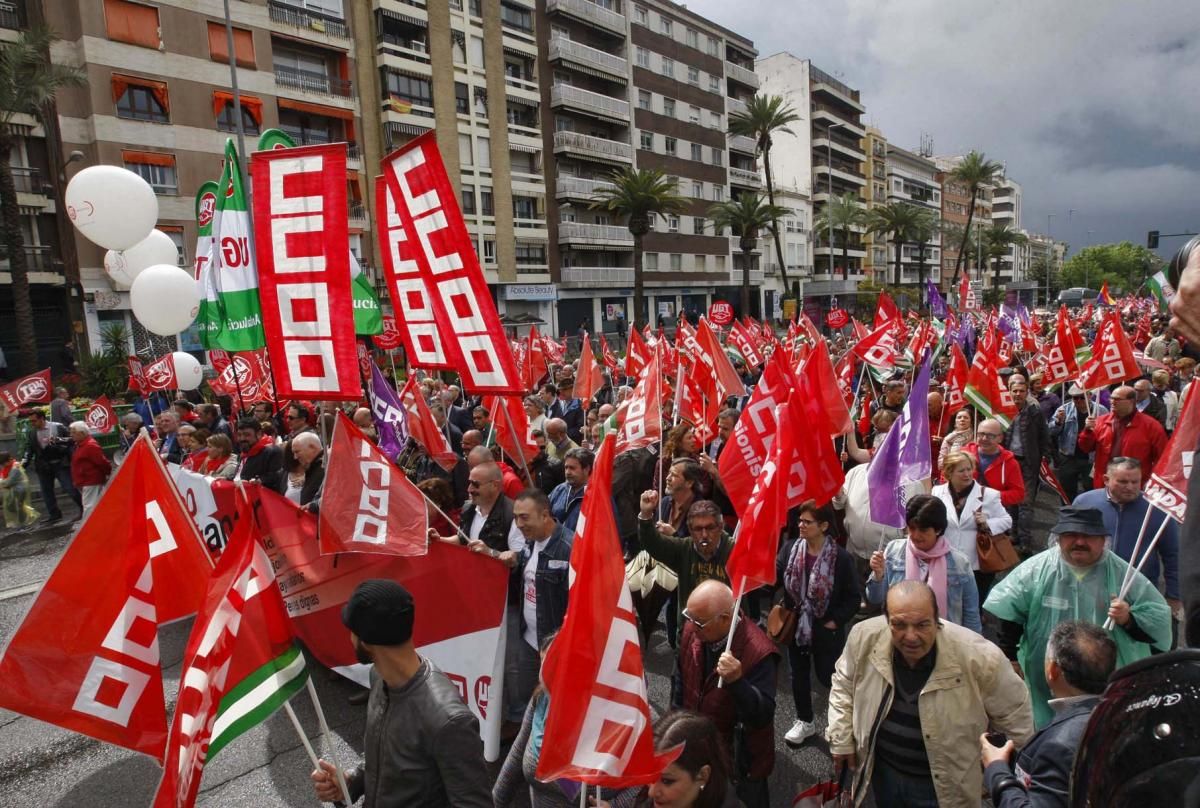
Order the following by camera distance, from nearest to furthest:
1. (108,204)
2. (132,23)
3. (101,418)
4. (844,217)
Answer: (108,204)
(101,418)
(132,23)
(844,217)

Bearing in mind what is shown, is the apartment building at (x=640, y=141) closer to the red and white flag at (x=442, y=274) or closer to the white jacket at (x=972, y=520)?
the red and white flag at (x=442, y=274)

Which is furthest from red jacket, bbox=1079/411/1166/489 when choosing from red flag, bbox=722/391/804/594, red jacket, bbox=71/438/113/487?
red jacket, bbox=71/438/113/487

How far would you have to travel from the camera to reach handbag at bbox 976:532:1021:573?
484 centimetres

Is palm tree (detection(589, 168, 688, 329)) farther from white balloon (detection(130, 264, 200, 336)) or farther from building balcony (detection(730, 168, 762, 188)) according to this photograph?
white balloon (detection(130, 264, 200, 336))

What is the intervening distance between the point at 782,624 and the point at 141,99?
3185 centimetres

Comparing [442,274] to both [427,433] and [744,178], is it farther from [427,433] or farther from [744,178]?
[744,178]

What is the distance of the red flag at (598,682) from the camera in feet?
8.61

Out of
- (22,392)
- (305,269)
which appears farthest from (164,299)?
(305,269)

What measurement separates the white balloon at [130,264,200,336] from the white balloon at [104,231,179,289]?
169 cm

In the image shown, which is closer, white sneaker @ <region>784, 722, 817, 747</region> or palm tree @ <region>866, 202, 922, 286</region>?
white sneaker @ <region>784, 722, 817, 747</region>

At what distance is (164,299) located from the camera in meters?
11.5

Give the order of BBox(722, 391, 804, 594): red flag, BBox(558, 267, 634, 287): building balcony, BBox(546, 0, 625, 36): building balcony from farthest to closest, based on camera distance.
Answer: BBox(558, 267, 634, 287): building balcony → BBox(546, 0, 625, 36): building balcony → BBox(722, 391, 804, 594): red flag

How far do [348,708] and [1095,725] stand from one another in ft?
17.3

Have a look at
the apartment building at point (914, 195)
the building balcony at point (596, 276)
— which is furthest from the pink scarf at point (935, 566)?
the apartment building at point (914, 195)
